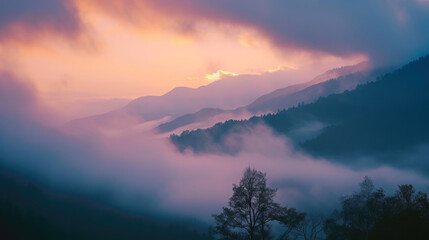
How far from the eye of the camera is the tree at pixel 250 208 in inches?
1449

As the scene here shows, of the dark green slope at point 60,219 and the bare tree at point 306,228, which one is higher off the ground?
the dark green slope at point 60,219

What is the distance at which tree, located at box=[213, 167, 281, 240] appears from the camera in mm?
36812

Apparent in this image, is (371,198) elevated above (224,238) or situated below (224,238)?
above

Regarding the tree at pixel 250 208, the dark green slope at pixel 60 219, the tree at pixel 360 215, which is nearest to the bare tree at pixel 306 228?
the tree at pixel 360 215

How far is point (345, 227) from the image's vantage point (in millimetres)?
60844

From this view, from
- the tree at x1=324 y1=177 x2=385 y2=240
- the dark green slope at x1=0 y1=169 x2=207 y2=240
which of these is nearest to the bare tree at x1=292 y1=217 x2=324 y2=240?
the tree at x1=324 y1=177 x2=385 y2=240

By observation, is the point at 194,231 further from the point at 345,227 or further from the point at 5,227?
the point at 345,227

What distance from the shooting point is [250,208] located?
122 feet

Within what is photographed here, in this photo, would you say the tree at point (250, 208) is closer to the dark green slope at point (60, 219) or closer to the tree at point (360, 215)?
the tree at point (360, 215)

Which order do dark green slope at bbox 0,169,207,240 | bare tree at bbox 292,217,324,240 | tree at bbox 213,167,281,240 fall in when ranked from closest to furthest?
tree at bbox 213,167,281,240 → bare tree at bbox 292,217,324,240 → dark green slope at bbox 0,169,207,240

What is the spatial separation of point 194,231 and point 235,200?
166 m

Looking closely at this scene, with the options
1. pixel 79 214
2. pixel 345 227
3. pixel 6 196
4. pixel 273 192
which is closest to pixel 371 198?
pixel 345 227

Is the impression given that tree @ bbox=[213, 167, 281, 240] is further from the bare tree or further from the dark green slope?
the dark green slope

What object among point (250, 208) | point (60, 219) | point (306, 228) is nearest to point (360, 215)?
point (306, 228)
